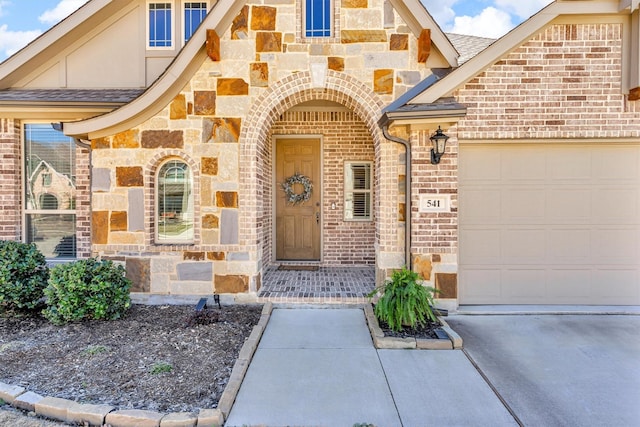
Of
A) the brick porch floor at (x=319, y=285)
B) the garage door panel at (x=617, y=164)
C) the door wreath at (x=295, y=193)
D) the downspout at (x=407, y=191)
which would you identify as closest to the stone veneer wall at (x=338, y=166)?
the door wreath at (x=295, y=193)

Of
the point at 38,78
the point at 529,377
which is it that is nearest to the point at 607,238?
the point at 529,377

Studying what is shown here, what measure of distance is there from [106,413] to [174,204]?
3.37 metres

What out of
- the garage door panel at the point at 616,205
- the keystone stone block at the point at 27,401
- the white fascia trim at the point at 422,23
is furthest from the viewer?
the garage door panel at the point at 616,205

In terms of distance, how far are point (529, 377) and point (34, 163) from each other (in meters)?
7.94

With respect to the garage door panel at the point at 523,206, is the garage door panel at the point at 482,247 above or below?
below

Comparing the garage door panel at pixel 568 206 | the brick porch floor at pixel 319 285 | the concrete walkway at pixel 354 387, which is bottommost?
the concrete walkway at pixel 354 387

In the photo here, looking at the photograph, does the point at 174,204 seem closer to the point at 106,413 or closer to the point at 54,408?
the point at 54,408

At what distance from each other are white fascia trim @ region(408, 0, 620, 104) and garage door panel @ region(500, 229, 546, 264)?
7.65ft

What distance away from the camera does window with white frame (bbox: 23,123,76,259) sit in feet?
20.6

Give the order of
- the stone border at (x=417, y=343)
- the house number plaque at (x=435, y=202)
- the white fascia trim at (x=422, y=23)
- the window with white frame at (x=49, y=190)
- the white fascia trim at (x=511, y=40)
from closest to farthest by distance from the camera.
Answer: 1. the stone border at (x=417, y=343)
2. the white fascia trim at (x=511, y=40)
3. the white fascia trim at (x=422, y=23)
4. the house number plaque at (x=435, y=202)
5. the window with white frame at (x=49, y=190)

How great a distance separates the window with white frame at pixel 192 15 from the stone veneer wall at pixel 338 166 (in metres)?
2.28

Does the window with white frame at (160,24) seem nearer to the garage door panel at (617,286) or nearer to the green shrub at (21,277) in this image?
the green shrub at (21,277)

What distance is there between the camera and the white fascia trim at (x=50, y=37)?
613 cm

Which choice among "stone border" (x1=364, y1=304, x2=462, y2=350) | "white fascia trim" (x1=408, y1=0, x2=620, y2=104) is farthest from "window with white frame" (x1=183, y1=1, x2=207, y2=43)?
"stone border" (x1=364, y1=304, x2=462, y2=350)
